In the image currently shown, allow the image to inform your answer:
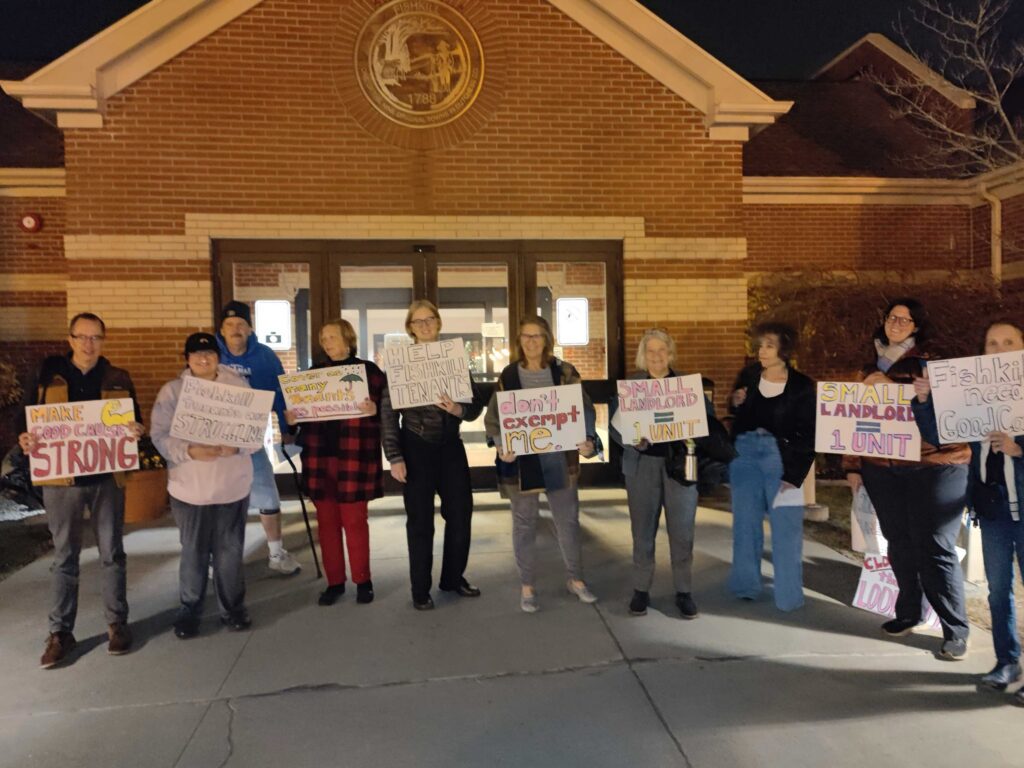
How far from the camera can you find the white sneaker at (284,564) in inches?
216

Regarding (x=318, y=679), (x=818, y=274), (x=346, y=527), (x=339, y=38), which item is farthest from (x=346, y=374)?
(x=818, y=274)

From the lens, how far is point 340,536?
4.87m

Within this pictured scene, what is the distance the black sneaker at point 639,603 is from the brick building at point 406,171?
12.5ft

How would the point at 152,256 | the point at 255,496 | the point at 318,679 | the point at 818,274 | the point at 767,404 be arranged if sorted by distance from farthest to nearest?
the point at 818,274 → the point at 152,256 → the point at 255,496 → the point at 767,404 → the point at 318,679

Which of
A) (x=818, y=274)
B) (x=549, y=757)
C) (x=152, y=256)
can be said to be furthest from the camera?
(x=818, y=274)

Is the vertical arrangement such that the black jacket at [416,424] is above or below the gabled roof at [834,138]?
below

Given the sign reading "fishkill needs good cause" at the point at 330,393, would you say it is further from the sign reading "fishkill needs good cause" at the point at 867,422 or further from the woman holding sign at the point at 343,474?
the sign reading "fishkill needs good cause" at the point at 867,422

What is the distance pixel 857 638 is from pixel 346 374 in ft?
11.9

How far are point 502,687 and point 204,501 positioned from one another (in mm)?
2137

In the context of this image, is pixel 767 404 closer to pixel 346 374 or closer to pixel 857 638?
pixel 857 638

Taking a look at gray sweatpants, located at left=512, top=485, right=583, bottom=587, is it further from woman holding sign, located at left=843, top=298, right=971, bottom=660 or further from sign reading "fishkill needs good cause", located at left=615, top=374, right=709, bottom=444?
woman holding sign, located at left=843, top=298, right=971, bottom=660

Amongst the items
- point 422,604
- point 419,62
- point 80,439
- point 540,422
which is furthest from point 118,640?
point 419,62

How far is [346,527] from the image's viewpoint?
4.76m

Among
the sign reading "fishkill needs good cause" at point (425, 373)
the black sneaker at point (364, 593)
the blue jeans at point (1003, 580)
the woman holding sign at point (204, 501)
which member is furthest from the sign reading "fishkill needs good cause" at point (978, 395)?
the woman holding sign at point (204, 501)
